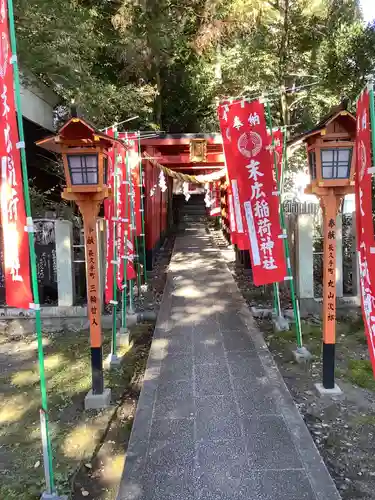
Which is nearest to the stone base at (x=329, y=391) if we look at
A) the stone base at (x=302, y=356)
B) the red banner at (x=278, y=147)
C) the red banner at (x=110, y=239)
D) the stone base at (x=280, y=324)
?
the stone base at (x=302, y=356)

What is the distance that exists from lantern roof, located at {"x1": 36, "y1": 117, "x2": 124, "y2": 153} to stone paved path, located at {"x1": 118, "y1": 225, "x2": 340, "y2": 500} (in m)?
2.96

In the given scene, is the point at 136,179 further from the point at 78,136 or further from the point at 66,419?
the point at 66,419

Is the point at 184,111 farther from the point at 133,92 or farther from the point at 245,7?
the point at 133,92

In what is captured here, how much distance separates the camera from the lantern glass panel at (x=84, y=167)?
4844 millimetres

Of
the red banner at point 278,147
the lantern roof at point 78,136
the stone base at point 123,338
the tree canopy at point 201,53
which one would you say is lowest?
the stone base at point 123,338

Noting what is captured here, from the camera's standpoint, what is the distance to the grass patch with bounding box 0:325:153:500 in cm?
395

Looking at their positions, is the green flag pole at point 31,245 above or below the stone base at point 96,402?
above

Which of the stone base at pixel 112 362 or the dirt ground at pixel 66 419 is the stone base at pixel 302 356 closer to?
the dirt ground at pixel 66 419

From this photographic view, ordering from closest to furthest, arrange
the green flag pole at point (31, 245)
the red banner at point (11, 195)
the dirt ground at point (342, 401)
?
1. the green flag pole at point (31, 245)
2. the red banner at point (11, 195)
3. the dirt ground at point (342, 401)

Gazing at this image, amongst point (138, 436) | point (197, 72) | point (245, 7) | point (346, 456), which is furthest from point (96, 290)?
point (197, 72)

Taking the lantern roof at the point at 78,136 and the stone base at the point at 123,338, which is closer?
the lantern roof at the point at 78,136

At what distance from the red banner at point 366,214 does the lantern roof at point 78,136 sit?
266 cm

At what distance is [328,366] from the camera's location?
514 centimetres

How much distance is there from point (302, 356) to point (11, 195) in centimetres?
447
